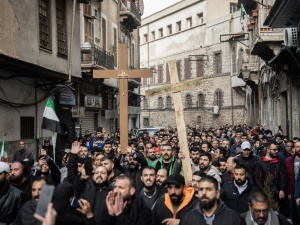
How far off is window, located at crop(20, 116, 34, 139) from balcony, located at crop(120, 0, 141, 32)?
607 inches

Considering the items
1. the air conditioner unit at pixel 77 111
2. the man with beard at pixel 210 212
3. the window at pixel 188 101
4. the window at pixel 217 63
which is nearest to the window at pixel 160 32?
the window at pixel 188 101

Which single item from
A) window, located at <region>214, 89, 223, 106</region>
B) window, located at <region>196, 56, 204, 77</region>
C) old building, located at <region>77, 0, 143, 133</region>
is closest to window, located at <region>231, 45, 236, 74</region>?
window, located at <region>214, 89, 223, 106</region>

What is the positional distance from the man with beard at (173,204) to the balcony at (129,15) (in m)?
24.4

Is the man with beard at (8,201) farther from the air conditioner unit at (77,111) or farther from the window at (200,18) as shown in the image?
the window at (200,18)

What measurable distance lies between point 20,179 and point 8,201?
3.54ft

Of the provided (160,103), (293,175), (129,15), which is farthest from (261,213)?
(160,103)

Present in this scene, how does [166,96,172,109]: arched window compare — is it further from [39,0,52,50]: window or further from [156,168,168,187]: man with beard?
[156,168,168,187]: man with beard

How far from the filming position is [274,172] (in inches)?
361

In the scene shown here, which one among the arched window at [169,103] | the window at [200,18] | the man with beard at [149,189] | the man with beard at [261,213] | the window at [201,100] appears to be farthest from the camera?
the arched window at [169,103]

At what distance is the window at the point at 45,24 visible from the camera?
15.5 m

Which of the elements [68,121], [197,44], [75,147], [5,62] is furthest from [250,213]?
[197,44]

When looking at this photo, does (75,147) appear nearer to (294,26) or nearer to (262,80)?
(294,26)

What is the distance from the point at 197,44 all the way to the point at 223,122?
8094 mm

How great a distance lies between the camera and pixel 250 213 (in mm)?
5301
